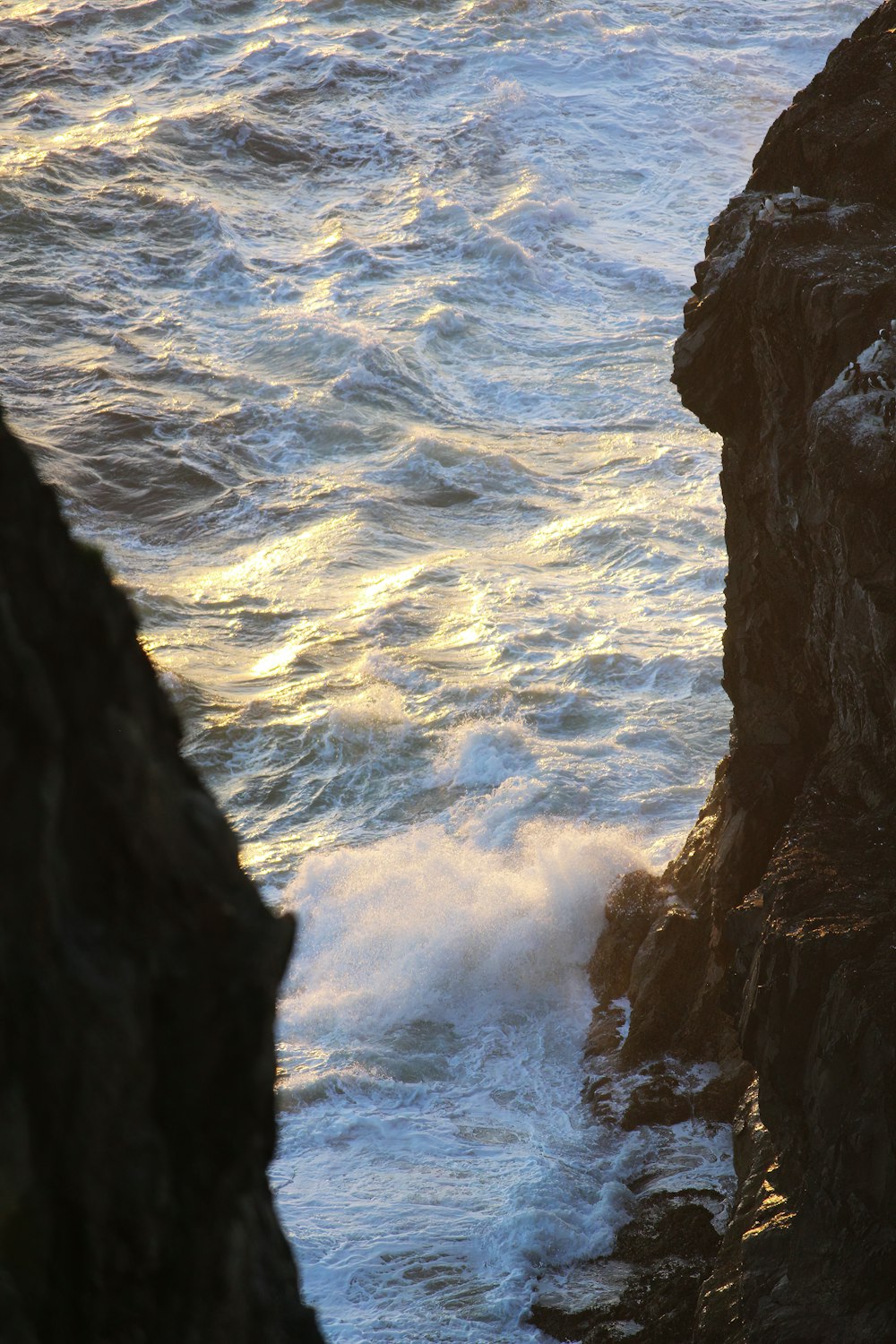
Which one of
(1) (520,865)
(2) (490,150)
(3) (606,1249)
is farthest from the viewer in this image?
(2) (490,150)

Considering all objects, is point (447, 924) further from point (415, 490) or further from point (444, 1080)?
point (415, 490)

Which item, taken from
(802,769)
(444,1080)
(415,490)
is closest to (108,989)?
(802,769)

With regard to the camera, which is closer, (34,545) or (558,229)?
(34,545)

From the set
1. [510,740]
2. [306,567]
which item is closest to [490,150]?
[306,567]

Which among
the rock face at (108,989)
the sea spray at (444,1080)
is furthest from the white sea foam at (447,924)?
the rock face at (108,989)

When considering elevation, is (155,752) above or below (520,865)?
above

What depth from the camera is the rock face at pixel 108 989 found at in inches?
97.3

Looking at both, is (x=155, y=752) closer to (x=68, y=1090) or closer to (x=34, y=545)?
(x=34, y=545)

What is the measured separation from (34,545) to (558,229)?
1016 inches

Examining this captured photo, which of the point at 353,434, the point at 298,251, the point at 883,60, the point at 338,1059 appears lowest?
the point at 338,1059

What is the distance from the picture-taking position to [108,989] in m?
2.59

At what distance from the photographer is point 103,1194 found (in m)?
2.59

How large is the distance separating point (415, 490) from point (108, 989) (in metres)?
17.1

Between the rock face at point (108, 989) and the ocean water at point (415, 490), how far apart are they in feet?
17.0
